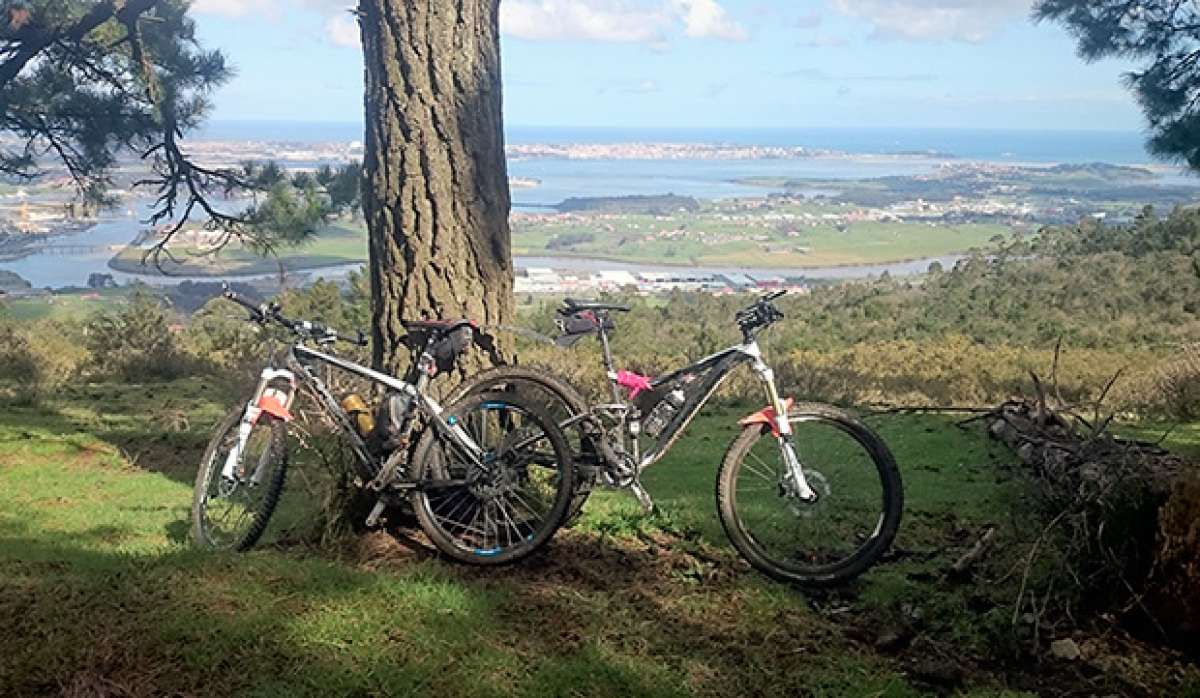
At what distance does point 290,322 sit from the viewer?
4.27 meters

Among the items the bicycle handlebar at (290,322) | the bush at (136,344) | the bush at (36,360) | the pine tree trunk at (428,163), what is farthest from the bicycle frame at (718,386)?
the bush at (136,344)

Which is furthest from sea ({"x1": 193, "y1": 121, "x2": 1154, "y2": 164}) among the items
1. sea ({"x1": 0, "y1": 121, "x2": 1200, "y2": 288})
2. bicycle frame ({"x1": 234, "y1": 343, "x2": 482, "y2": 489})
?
bicycle frame ({"x1": 234, "y1": 343, "x2": 482, "y2": 489})

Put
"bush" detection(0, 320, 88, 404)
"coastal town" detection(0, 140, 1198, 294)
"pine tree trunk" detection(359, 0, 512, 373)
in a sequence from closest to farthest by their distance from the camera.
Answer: "pine tree trunk" detection(359, 0, 512, 373) < "bush" detection(0, 320, 88, 404) < "coastal town" detection(0, 140, 1198, 294)

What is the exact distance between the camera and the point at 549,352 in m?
10.6

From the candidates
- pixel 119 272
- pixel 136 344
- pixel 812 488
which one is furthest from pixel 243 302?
pixel 119 272

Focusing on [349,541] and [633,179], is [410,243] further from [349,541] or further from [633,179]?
[633,179]

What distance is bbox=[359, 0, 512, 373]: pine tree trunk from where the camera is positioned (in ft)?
15.1

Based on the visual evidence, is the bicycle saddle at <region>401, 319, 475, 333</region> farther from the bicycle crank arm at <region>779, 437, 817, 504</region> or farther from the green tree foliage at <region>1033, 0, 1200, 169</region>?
the green tree foliage at <region>1033, 0, 1200, 169</region>

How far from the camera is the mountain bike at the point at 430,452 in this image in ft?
13.4

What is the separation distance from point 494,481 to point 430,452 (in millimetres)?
286

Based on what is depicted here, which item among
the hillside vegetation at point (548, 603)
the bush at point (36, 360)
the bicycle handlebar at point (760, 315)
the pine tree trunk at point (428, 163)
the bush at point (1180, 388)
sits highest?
the pine tree trunk at point (428, 163)

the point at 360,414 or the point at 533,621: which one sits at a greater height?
the point at 360,414

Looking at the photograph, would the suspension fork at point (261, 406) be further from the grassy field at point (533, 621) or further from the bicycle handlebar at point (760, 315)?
the bicycle handlebar at point (760, 315)

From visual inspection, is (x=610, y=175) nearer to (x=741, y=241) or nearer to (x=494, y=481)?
(x=741, y=241)
